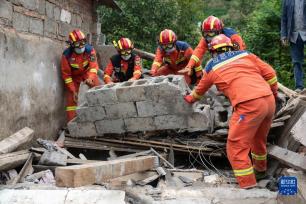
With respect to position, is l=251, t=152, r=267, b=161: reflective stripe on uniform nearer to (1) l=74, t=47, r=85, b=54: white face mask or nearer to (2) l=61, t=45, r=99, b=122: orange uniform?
(2) l=61, t=45, r=99, b=122: orange uniform

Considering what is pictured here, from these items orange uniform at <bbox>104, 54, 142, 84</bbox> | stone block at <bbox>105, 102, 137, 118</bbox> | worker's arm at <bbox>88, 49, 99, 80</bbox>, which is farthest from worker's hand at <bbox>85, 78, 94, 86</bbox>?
stone block at <bbox>105, 102, 137, 118</bbox>

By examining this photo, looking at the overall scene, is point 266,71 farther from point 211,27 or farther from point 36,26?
point 36,26

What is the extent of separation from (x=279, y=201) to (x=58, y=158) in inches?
141

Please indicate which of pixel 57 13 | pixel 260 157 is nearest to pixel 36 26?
pixel 57 13

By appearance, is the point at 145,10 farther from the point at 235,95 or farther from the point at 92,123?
the point at 235,95

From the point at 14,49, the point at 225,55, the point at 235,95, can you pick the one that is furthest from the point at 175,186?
the point at 14,49

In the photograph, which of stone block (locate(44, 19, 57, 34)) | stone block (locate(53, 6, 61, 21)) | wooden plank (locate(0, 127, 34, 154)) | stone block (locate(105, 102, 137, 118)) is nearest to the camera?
wooden plank (locate(0, 127, 34, 154))

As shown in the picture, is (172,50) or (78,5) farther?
(78,5)

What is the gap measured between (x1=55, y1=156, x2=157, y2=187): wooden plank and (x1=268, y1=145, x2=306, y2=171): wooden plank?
1853 mm

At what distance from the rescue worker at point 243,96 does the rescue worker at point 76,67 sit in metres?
3.47

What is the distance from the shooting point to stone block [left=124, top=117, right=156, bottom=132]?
24.3 feet

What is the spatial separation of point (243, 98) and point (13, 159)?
11.0ft

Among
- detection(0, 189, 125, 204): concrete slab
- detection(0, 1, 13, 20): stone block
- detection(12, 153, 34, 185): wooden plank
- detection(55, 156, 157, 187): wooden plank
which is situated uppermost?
detection(0, 1, 13, 20): stone block

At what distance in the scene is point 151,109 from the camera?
7.27 metres
